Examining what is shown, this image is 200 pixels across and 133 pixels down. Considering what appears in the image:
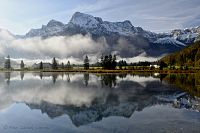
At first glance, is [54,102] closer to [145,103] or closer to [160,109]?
[145,103]

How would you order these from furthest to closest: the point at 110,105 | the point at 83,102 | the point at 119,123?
the point at 83,102
the point at 110,105
the point at 119,123

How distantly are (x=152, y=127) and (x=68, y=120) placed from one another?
10641mm

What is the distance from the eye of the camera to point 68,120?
39.8 meters

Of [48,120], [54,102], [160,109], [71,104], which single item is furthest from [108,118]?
[54,102]

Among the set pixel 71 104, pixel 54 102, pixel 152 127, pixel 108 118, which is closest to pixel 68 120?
pixel 108 118

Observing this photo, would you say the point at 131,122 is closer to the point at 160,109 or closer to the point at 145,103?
the point at 160,109

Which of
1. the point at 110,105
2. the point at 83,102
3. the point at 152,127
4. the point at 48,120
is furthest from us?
the point at 83,102

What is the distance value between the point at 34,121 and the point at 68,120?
3.98 metres

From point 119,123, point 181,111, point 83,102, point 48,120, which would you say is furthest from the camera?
point 83,102

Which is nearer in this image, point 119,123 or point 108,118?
point 119,123

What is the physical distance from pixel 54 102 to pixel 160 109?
18870 mm

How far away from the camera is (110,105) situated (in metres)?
51.8

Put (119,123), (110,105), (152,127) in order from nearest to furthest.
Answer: (152,127) → (119,123) → (110,105)

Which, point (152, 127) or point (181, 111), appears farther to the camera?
point (181, 111)
